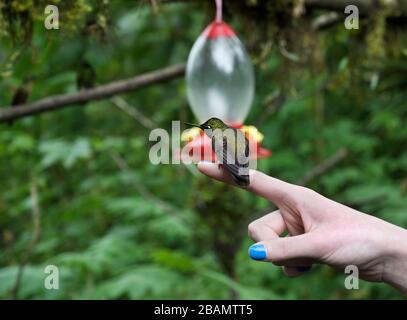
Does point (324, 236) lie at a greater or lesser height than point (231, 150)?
lesser

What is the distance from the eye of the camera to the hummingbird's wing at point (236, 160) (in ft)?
3.03

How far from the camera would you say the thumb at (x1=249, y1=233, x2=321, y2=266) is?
894 millimetres

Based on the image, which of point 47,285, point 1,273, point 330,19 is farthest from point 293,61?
point 1,273

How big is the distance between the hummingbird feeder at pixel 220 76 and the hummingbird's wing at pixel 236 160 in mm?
589

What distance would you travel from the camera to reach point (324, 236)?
91cm

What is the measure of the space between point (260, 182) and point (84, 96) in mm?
1025

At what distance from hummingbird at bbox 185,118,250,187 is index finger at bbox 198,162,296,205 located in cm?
1

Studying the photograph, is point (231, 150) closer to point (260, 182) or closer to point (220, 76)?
point (260, 182)

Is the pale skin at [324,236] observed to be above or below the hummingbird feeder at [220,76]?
below

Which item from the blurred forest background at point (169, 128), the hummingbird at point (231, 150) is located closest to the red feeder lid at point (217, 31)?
the blurred forest background at point (169, 128)

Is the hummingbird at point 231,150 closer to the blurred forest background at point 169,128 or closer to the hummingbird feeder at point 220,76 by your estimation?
the hummingbird feeder at point 220,76

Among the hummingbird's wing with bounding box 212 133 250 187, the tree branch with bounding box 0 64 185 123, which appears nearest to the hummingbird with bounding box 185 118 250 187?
the hummingbird's wing with bounding box 212 133 250 187

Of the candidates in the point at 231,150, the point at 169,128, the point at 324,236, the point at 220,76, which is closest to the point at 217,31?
the point at 220,76

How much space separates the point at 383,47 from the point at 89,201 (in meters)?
1.28
